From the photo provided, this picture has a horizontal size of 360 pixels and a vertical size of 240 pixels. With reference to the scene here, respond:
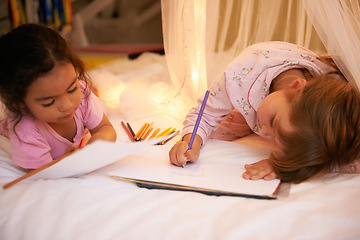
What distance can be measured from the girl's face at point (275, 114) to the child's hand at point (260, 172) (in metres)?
0.07

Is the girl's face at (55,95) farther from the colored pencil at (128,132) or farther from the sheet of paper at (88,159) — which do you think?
the colored pencil at (128,132)

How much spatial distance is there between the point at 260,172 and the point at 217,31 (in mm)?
909

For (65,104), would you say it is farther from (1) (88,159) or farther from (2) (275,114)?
(2) (275,114)

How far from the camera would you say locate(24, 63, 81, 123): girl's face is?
2.30 feet

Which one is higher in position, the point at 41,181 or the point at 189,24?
the point at 189,24

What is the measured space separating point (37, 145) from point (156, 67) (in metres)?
1.05

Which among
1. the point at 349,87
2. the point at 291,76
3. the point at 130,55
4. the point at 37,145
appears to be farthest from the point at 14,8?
the point at 349,87

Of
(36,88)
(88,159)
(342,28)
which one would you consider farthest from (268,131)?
(36,88)

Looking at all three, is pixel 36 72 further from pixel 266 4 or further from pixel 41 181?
pixel 266 4

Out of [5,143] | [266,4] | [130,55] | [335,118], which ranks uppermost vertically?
[266,4]

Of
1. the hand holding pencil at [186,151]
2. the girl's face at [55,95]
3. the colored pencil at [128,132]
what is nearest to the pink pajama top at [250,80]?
the hand holding pencil at [186,151]

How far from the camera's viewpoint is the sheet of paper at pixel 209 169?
0.71 metres

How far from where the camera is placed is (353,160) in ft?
2.32

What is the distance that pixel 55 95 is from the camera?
72cm
